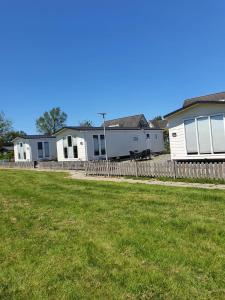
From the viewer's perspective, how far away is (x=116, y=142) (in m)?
32.5

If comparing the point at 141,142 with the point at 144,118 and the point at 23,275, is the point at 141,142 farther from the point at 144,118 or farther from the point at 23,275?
the point at 23,275

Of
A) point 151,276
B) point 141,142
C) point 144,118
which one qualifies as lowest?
point 151,276

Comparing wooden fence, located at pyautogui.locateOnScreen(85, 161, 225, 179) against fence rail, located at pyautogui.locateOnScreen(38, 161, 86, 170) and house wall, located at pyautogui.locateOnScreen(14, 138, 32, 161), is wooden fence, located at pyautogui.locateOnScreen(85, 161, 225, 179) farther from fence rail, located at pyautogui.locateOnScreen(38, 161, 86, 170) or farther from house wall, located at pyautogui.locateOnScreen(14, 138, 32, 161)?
house wall, located at pyautogui.locateOnScreen(14, 138, 32, 161)

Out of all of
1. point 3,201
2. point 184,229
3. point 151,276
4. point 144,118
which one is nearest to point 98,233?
point 184,229

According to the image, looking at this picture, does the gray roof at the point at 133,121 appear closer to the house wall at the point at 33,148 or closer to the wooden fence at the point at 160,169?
the house wall at the point at 33,148

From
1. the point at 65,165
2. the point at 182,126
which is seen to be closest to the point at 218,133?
the point at 182,126

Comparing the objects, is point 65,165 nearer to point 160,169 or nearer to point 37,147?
point 37,147

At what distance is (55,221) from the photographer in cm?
776

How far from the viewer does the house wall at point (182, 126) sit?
16578 mm

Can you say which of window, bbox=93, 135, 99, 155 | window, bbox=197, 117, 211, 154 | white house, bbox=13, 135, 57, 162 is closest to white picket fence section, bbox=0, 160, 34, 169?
white house, bbox=13, 135, 57, 162

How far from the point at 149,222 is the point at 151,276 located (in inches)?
111

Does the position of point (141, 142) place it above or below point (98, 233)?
above

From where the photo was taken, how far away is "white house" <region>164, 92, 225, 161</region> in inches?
646

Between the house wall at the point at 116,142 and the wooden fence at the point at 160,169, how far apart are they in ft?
31.7
